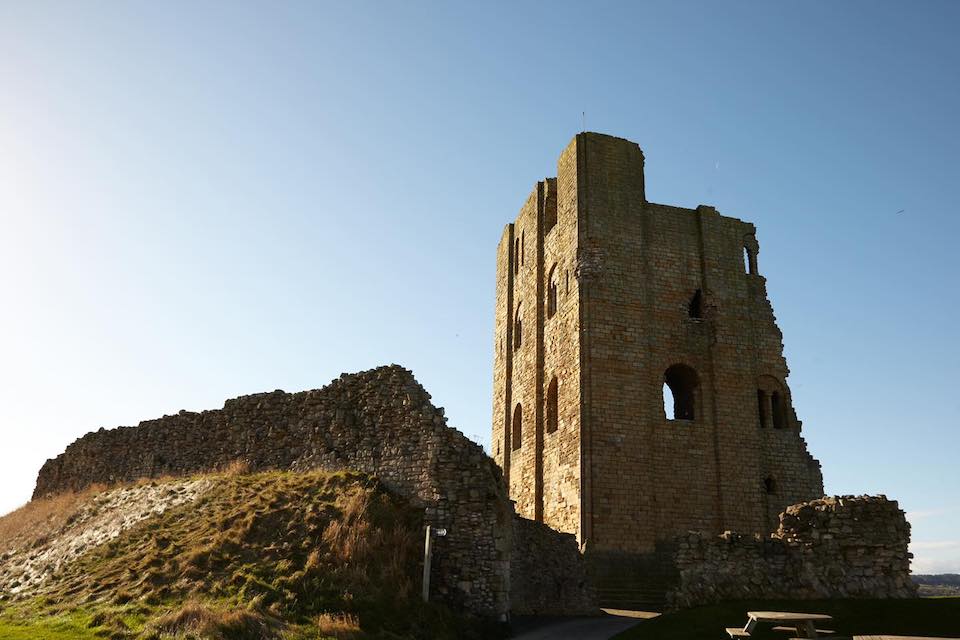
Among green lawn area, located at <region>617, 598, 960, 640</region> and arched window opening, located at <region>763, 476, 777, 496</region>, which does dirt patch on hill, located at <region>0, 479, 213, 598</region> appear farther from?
arched window opening, located at <region>763, 476, 777, 496</region>

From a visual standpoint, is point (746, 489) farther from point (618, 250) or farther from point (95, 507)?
point (95, 507)

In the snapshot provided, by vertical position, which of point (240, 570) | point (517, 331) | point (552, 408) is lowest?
point (240, 570)

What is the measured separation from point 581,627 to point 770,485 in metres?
11.6

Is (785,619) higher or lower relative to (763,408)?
lower

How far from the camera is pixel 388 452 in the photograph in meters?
15.8

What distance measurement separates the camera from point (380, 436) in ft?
52.9

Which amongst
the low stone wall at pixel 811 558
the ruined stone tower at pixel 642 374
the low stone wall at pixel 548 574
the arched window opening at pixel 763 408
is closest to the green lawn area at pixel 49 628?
the low stone wall at pixel 548 574

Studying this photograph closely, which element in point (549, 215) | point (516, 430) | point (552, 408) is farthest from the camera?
point (516, 430)

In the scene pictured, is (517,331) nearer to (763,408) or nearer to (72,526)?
(763,408)

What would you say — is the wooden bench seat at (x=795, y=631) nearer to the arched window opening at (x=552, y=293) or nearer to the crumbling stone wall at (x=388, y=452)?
the crumbling stone wall at (x=388, y=452)

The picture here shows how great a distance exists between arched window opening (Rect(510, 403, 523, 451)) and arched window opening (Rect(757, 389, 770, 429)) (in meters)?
8.41

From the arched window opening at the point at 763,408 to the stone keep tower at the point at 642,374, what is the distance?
45 millimetres

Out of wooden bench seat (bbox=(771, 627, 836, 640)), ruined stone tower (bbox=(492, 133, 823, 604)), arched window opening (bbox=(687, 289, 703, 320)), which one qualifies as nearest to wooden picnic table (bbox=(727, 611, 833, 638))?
wooden bench seat (bbox=(771, 627, 836, 640))

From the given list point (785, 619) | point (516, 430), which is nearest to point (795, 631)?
point (785, 619)
